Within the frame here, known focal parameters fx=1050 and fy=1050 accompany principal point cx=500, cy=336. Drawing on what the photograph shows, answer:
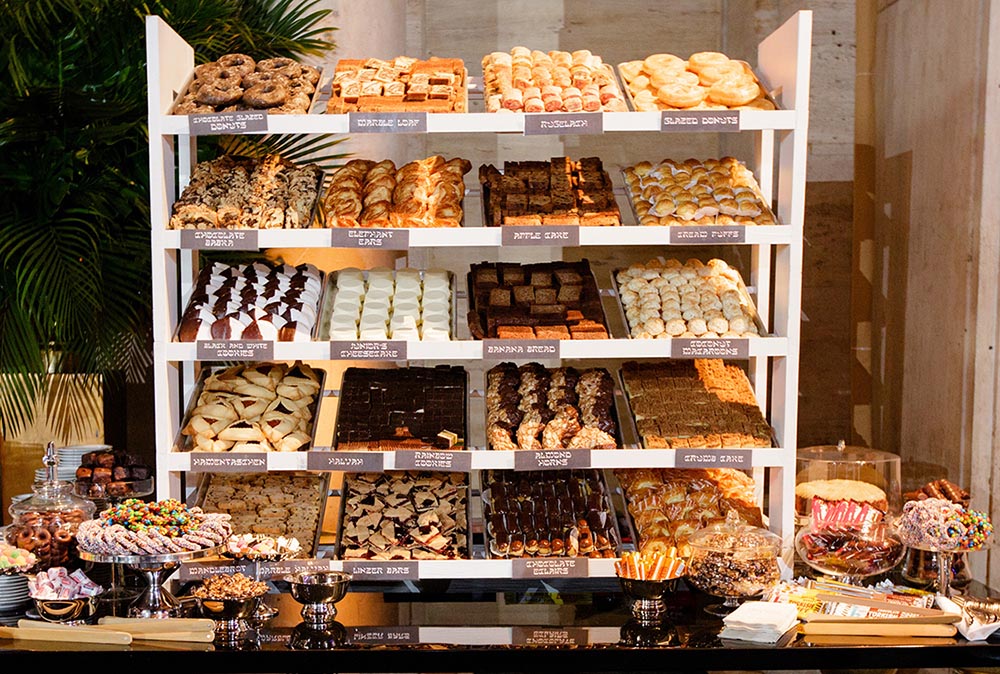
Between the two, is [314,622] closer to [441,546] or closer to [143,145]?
[441,546]

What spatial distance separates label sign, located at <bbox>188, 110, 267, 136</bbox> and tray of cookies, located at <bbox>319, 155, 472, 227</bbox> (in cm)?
38

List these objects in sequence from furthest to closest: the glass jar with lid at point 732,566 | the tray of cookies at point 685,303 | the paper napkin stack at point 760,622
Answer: the tray of cookies at point 685,303 < the glass jar with lid at point 732,566 < the paper napkin stack at point 760,622

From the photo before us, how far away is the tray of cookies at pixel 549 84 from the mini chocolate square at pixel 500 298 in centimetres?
61

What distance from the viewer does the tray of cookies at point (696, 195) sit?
3.34m

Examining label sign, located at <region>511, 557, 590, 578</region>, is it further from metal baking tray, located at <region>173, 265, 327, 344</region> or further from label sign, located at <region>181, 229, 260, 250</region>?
label sign, located at <region>181, 229, 260, 250</region>

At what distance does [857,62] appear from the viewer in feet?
17.0

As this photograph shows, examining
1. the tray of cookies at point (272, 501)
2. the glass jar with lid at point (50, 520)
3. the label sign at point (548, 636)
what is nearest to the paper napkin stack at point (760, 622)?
the label sign at point (548, 636)

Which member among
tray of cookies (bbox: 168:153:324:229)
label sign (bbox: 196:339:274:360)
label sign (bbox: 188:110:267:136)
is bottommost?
label sign (bbox: 196:339:274:360)

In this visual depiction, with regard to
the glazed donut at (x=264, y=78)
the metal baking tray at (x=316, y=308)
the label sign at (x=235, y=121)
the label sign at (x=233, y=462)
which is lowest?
the label sign at (x=233, y=462)

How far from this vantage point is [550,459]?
10.6 feet

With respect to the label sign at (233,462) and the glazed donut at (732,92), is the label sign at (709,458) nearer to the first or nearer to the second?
the glazed donut at (732,92)

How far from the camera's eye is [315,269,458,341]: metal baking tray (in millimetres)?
3391

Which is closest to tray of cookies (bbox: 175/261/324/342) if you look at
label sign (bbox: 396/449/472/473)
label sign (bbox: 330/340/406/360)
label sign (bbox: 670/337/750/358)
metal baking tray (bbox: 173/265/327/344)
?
metal baking tray (bbox: 173/265/327/344)

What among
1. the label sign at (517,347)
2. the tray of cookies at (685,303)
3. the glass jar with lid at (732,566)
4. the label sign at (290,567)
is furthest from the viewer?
the tray of cookies at (685,303)
